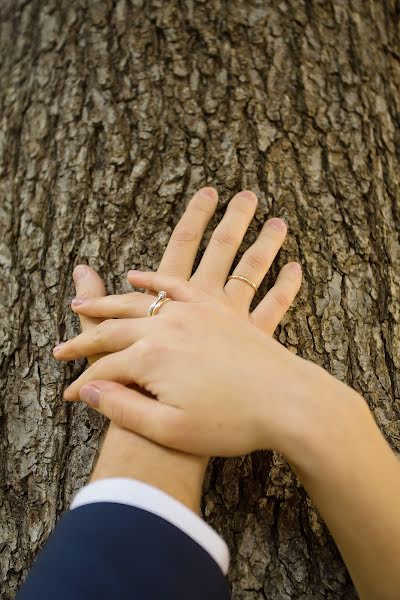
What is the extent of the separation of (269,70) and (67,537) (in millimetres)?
1334

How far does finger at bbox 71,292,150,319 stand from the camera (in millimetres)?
1167

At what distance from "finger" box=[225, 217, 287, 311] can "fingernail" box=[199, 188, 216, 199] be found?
147mm

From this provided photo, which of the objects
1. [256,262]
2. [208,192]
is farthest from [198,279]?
[208,192]

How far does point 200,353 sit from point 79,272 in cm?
43

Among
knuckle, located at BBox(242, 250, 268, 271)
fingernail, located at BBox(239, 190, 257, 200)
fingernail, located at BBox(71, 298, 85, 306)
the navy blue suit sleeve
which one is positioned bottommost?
the navy blue suit sleeve

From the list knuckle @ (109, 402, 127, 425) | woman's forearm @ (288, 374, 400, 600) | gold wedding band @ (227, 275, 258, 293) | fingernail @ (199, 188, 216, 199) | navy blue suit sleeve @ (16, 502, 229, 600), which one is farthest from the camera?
fingernail @ (199, 188, 216, 199)

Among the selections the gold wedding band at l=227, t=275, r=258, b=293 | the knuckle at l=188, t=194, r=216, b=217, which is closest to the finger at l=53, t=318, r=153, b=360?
the gold wedding band at l=227, t=275, r=258, b=293

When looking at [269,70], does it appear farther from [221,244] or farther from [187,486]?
[187,486]

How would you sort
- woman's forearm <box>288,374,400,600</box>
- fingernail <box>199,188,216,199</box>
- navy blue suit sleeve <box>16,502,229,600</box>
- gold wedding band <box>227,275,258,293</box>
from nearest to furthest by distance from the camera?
navy blue suit sleeve <box>16,502,229,600</box>, woman's forearm <box>288,374,400,600</box>, gold wedding band <box>227,275,258,293</box>, fingernail <box>199,188,216,199</box>

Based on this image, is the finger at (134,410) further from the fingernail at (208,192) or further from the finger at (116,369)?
the fingernail at (208,192)

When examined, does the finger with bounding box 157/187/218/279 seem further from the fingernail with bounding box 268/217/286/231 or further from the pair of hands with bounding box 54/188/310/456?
the fingernail with bounding box 268/217/286/231

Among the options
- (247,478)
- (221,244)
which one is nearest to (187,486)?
(247,478)

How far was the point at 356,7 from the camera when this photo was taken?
5.89 ft

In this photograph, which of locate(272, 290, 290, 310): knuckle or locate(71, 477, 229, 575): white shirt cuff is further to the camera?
locate(272, 290, 290, 310): knuckle
